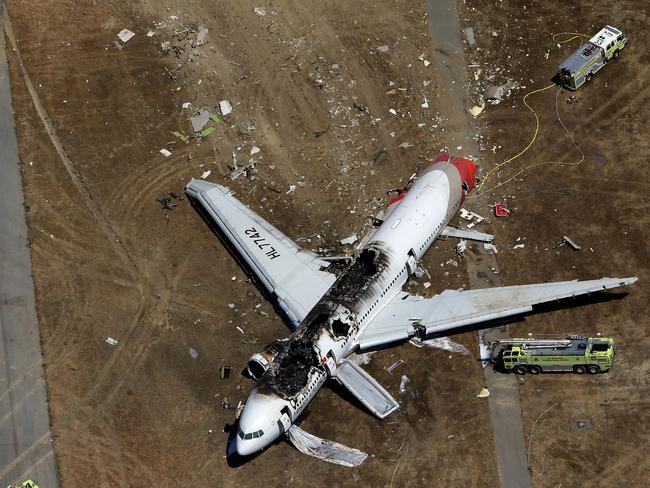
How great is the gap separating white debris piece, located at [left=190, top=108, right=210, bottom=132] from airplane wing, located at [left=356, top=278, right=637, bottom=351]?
2085cm

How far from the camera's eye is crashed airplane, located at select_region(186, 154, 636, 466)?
1641 inches

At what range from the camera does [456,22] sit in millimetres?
61594

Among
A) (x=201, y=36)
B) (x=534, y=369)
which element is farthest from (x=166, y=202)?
(x=534, y=369)

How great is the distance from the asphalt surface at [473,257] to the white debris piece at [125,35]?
904 inches

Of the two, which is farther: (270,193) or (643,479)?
(270,193)

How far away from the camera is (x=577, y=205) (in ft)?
168

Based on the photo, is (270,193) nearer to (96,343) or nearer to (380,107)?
(380,107)

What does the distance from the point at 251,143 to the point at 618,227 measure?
24.7 m

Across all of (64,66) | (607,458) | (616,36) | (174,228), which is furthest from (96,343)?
(616,36)

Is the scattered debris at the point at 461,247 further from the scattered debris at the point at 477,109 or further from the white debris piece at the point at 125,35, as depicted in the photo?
the white debris piece at the point at 125,35

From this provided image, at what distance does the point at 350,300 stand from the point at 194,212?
14673mm

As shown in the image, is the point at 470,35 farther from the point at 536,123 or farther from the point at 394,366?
the point at 394,366

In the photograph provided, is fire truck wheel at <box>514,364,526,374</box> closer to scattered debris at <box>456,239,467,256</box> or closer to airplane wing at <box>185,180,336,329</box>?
scattered debris at <box>456,239,467,256</box>

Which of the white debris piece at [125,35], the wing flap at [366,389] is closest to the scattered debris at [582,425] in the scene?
the wing flap at [366,389]
